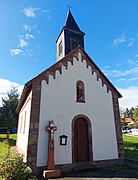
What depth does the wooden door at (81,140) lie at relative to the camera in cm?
973

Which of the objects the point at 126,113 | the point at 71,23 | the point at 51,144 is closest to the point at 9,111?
the point at 71,23

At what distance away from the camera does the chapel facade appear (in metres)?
Answer: 8.66

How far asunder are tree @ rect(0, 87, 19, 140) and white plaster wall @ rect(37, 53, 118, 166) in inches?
722

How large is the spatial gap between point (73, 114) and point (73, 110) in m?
0.25

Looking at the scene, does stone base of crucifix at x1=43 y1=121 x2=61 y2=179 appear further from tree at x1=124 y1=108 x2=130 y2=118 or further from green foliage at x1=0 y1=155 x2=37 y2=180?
tree at x1=124 y1=108 x2=130 y2=118

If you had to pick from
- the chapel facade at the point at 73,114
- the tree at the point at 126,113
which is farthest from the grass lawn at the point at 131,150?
the tree at the point at 126,113

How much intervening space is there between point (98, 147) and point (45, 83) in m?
5.30

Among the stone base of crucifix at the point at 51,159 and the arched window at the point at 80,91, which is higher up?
the arched window at the point at 80,91

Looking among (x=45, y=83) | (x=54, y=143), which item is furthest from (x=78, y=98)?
(x=54, y=143)

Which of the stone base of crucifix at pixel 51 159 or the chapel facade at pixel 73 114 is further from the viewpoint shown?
the chapel facade at pixel 73 114

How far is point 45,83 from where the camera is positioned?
31.3 ft

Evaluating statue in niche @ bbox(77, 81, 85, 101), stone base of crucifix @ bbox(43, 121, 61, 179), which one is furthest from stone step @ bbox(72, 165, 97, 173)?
statue in niche @ bbox(77, 81, 85, 101)

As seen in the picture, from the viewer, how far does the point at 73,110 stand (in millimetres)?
9977

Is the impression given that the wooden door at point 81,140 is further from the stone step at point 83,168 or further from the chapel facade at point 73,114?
the stone step at point 83,168
